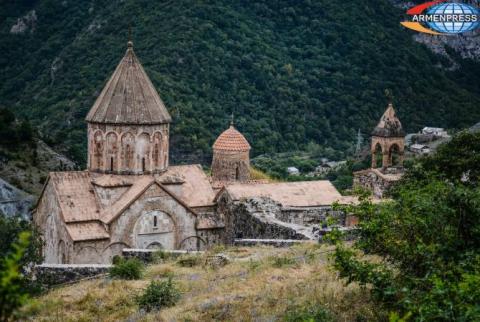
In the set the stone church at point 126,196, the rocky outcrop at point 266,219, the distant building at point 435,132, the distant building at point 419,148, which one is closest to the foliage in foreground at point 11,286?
the rocky outcrop at point 266,219

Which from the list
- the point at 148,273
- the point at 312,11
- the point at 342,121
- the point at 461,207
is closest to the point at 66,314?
the point at 148,273

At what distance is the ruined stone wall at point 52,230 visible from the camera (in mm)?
20141

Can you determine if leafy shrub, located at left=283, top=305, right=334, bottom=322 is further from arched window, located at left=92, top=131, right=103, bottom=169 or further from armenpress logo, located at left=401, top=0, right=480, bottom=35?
armenpress logo, located at left=401, top=0, right=480, bottom=35

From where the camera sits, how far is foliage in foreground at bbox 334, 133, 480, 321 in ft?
26.8

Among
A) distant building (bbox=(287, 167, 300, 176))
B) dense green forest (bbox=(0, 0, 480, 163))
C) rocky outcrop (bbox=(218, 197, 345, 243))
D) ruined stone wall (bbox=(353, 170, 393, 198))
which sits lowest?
rocky outcrop (bbox=(218, 197, 345, 243))

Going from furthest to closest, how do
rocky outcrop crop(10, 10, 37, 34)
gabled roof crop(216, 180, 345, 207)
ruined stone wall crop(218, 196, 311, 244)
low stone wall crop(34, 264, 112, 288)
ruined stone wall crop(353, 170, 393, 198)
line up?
rocky outcrop crop(10, 10, 37, 34) → ruined stone wall crop(353, 170, 393, 198) → gabled roof crop(216, 180, 345, 207) → ruined stone wall crop(218, 196, 311, 244) → low stone wall crop(34, 264, 112, 288)

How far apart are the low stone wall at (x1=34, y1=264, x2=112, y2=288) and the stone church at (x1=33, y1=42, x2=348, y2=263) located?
361 centimetres

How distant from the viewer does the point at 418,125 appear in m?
47.7

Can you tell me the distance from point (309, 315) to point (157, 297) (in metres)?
3.15

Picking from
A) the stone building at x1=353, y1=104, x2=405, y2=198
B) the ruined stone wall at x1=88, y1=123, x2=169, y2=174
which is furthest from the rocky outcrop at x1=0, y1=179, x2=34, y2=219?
the stone building at x1=353, y1=104, x2=405, y2=198

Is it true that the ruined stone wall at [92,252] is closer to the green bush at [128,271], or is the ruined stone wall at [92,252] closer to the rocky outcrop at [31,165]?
the green bush at [128,271]

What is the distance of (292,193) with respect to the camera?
77.0 ft

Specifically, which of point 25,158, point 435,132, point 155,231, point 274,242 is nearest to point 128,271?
point 274,242

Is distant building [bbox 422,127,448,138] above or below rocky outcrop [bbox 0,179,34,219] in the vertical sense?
above
